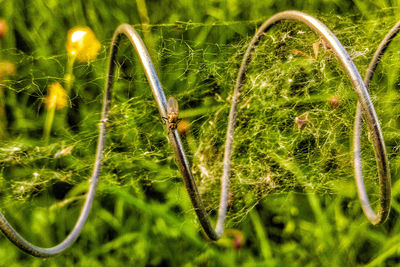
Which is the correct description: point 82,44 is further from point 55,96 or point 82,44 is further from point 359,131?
point 359,131

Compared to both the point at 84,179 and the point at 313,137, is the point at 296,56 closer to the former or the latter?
the point at 313,137

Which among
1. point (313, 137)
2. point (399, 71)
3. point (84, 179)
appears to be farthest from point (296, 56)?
point (84, 179)

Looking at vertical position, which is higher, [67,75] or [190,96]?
[67,75]

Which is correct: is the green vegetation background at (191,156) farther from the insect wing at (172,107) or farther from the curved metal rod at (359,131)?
the insect wing at (172,107)

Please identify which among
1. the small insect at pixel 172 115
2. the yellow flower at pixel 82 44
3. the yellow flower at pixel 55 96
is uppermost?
the yellow flower at pixel 82 44

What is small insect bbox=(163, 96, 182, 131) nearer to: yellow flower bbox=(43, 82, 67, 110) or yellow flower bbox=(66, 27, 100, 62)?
yellow flower bbox=(66, 27, 100, 62)

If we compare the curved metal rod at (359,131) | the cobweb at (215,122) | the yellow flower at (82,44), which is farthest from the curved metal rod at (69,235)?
the curved metal rod at (359,131)

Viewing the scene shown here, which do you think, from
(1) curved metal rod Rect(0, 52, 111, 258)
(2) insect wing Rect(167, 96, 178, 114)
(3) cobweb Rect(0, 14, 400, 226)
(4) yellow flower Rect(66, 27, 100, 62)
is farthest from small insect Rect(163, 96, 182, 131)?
(4) yellow flower Rect(66, 27, 100, 62)

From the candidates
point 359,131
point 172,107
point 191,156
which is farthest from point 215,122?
point 172,107
